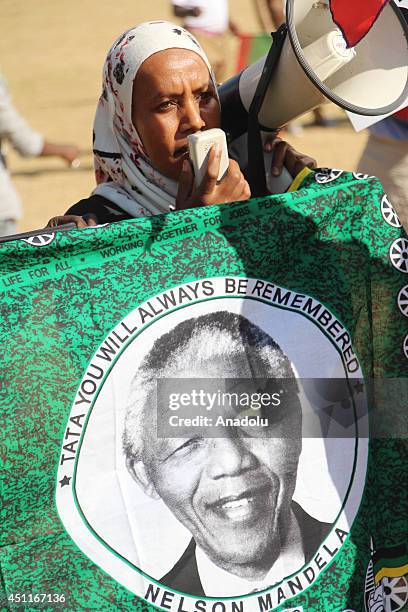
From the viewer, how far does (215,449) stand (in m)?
2.06

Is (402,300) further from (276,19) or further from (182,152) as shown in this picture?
(276,19)

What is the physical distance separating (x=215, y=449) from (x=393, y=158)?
171 centimetres

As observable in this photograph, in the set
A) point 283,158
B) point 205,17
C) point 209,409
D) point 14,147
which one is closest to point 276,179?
point 283,158

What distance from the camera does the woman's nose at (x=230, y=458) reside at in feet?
6.77

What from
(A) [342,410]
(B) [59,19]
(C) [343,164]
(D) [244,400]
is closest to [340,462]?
(A) [342,410]

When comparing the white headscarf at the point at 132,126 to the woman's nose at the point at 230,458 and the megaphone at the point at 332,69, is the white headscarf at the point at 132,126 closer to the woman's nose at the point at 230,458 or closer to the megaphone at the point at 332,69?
the megaphone at the point at 332,69

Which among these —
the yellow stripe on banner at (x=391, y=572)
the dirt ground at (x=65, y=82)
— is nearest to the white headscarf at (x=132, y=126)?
the yellow stripe on banner at (x=391, y=572)

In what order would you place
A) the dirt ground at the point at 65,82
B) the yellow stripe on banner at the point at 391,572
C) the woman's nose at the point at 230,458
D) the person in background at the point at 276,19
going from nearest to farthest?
the woman's nose at the point at 230,458 < the yellow stripe on banner at the point at 391,572 < the dirt ground at the point at 65,82 < the person in background at the point at 276,19

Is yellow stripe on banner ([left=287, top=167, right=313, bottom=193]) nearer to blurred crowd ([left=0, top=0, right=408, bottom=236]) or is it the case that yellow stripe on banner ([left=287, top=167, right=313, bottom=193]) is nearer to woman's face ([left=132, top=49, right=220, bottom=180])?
woman's face ([left=132, top=49, right=220, bottom=180])

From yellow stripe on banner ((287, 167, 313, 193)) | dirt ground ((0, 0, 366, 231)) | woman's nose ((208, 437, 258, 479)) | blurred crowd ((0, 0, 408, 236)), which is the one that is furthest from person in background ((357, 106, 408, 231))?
dirt ground ((0, 0, 366, 231))

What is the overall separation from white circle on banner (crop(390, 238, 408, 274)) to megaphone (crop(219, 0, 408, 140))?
29cm

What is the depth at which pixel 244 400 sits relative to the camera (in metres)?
2.08

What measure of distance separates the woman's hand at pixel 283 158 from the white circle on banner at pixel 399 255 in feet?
0.97

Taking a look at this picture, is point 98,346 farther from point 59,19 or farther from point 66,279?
point 59,19
